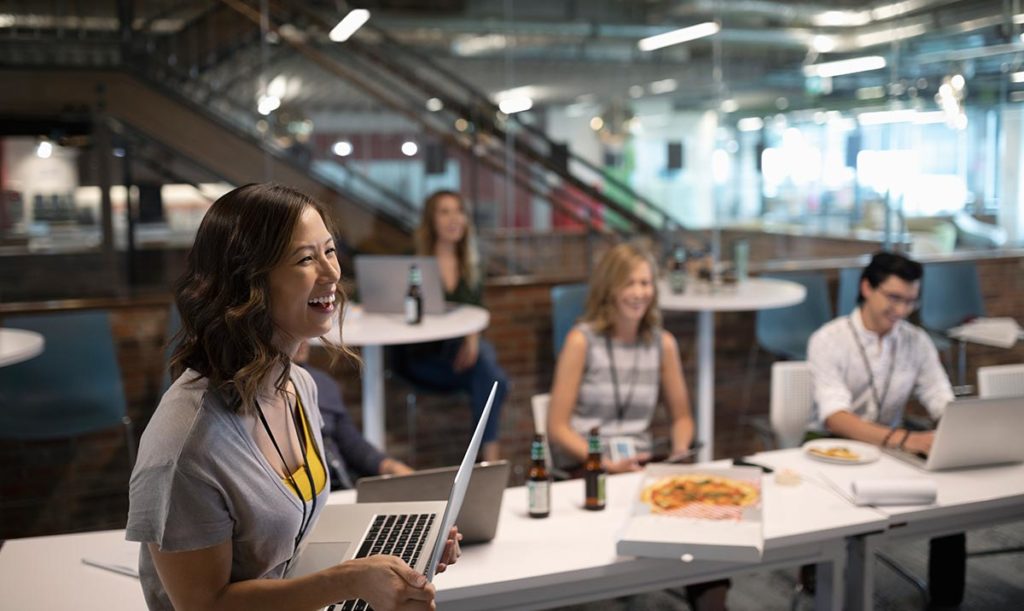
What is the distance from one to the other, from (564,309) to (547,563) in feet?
9.02

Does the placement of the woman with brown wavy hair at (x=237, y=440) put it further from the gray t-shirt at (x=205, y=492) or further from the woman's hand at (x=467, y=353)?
the woman's hand at (x=467, y=353)

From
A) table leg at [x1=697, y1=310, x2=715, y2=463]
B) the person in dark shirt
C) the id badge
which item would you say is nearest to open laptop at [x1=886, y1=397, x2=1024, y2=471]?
the id badge

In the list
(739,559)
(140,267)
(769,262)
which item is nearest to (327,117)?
(140,267)

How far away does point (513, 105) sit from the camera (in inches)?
224

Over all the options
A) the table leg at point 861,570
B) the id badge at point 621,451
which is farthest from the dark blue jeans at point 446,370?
the table leg at point 861,570

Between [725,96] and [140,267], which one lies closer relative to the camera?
[140,267]

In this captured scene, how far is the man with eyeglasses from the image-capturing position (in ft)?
10.5

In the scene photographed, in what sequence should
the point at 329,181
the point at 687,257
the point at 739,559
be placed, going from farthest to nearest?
1. the point at 329,181
2. the point at 687,257
3. the point at 739,559

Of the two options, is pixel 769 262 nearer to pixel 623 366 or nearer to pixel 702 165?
pixel 702 165

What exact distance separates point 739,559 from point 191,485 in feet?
3.66

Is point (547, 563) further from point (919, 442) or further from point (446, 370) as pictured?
point (446, 370)

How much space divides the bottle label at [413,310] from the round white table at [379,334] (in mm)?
27

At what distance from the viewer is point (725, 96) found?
242 inches

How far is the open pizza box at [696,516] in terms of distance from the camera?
1958mm
